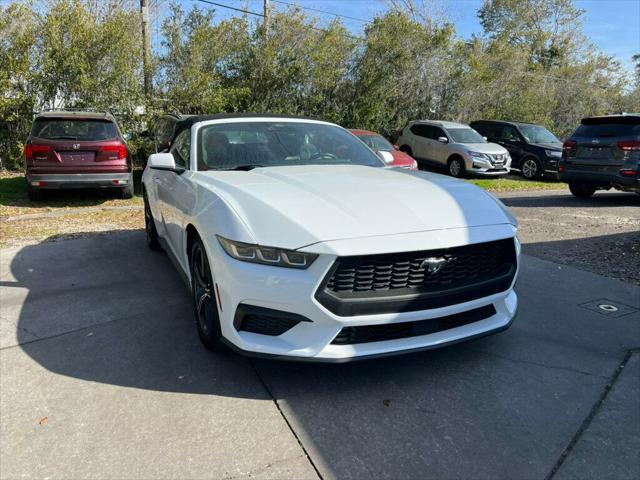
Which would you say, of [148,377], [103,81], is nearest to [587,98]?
[103,81]

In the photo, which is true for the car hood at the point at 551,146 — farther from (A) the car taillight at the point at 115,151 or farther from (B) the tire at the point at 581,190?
(A) the car taillight at the point at 115,151

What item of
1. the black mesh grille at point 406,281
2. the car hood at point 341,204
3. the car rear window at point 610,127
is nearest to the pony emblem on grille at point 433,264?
the black mesh grille at point 406,281

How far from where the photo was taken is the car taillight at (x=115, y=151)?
345 inches

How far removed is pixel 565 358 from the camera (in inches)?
137

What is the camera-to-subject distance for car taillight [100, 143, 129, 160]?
8.77m

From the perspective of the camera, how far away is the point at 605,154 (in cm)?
989

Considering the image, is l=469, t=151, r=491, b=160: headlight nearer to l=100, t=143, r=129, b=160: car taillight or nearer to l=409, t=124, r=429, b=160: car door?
l=409, t=124, r=429, b=160: car door

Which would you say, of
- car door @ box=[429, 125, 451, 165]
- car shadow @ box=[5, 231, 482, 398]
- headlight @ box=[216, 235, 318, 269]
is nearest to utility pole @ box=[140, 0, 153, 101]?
car shadow @ box=[5, 231, 482, 398]

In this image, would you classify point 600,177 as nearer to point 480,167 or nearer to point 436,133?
point 480,167

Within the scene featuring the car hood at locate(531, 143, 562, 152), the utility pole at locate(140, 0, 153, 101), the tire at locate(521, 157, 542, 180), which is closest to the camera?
the utility pole at locate(140, 0, 153, 101)

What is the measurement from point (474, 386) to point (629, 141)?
8.50 metres

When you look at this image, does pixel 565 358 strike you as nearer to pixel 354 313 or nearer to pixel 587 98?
pixel 354 313

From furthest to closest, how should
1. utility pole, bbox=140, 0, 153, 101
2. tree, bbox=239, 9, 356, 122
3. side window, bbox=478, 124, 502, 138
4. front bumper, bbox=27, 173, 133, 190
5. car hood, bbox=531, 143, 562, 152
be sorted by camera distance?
side window, bbox=478, 124, 502, 138 < car hood, bbox=531, 143, 562, 152 < tree, bbox=239, 9, 356, 122 < utility pole, bbox=140, 0, 153, 101 < front bumper, bbox=27, 173, 133, 190

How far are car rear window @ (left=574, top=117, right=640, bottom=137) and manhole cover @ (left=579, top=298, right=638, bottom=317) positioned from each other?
21.1 feet
